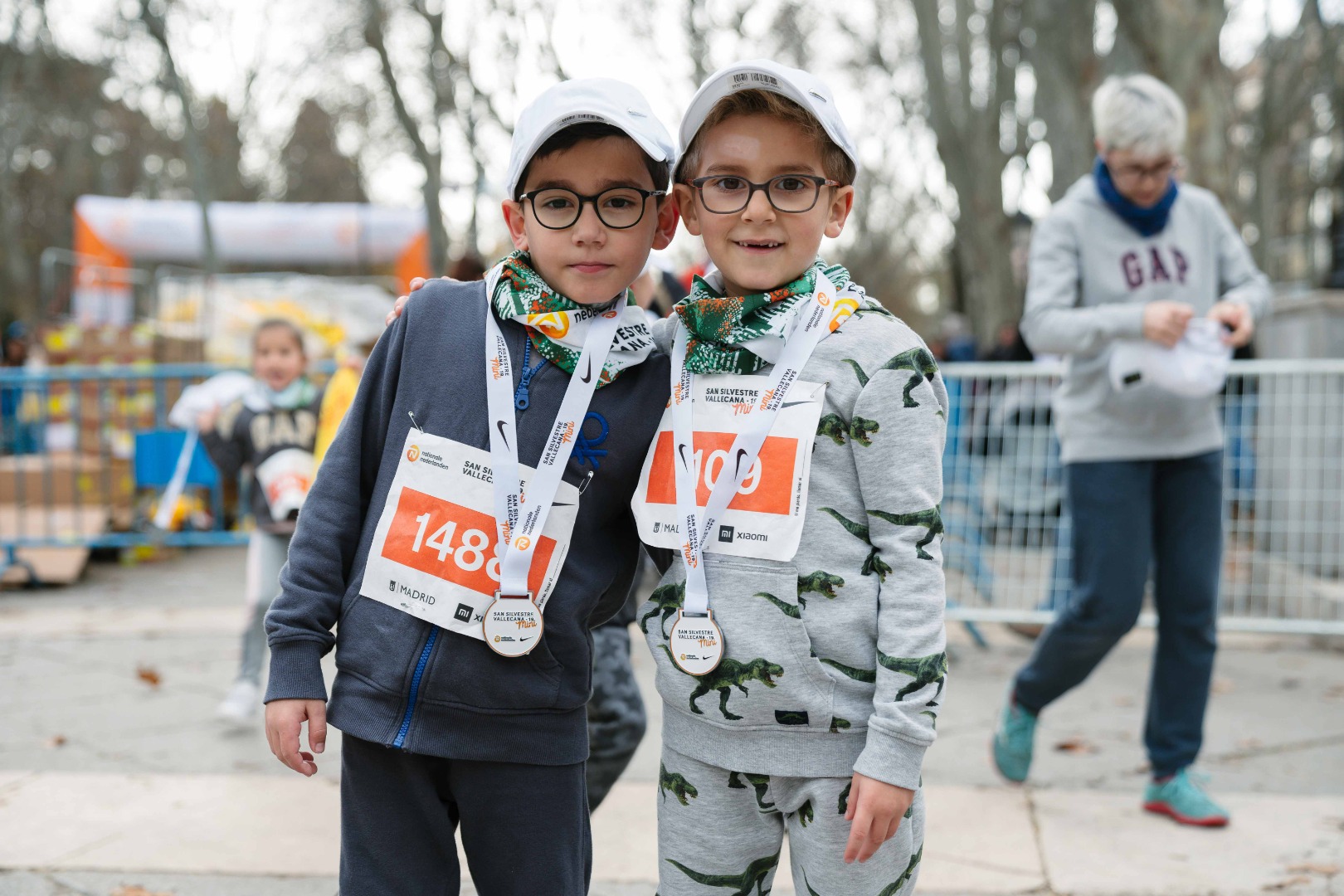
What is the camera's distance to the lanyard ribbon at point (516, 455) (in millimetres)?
1875

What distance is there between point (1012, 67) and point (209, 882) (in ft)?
54.9

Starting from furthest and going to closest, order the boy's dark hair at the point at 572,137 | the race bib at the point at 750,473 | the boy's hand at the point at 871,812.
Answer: the boy's dark hair at the point at 572,137 → the race bib at the point at 750,473 → the boy's hand at the point at 871,812

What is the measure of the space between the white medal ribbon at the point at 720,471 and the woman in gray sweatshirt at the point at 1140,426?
70.9 inches

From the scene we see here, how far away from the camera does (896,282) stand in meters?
45.4

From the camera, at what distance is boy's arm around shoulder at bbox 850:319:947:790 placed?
1766 mm

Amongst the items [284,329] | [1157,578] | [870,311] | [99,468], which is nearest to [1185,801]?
[1157,578]

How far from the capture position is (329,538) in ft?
6.40

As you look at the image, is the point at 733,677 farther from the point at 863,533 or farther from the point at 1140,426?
the point at 1140,426

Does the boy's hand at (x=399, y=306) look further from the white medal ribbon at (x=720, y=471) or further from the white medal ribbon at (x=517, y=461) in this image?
the white medal ribbon at (x=720, y=471)

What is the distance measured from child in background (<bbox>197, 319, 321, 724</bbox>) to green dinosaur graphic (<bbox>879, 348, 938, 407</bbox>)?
312 centimetres

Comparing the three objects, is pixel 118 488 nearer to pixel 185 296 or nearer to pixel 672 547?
pixel 185 296

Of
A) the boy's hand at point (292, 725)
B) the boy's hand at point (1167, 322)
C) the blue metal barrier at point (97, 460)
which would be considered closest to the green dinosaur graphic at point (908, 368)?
the boy's hand at point (292, 725)

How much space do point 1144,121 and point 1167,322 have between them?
1.83 ft

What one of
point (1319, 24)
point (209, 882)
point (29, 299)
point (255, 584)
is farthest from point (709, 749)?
point (29, 299)
